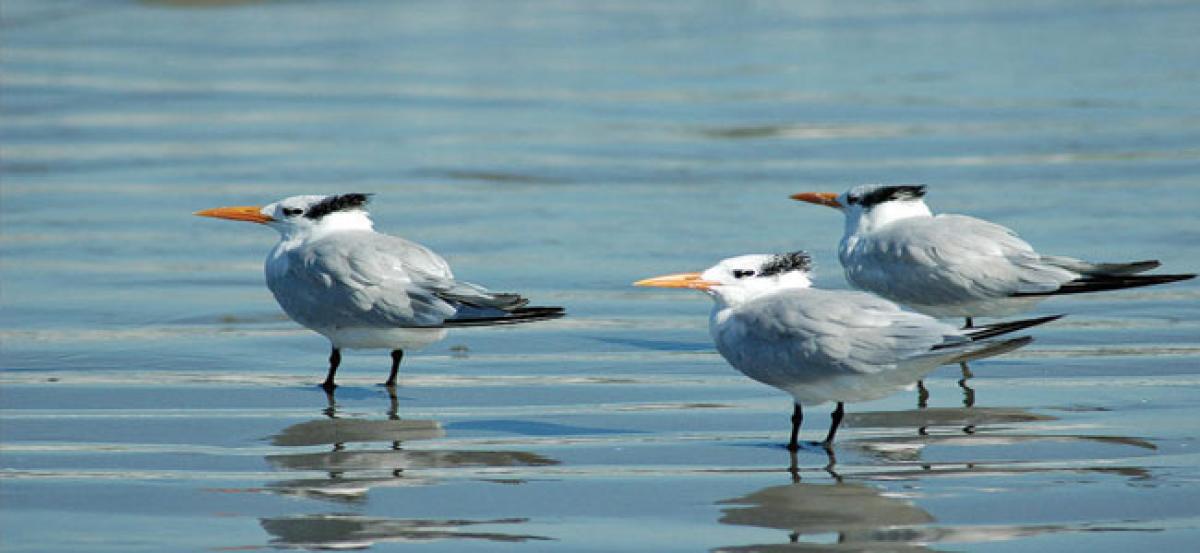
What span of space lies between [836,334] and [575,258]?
394cm

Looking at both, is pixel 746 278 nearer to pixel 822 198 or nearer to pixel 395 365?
pixel 395 365

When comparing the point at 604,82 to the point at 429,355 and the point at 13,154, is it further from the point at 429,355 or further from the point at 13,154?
the point at 429,355

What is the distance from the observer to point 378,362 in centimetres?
798

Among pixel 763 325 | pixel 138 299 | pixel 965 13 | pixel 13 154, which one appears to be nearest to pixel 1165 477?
pixel 763 325

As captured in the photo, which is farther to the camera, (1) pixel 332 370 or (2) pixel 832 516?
(1) pixel 332 370

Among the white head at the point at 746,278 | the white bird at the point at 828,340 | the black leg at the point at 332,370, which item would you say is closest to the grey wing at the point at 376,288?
the black leg at the point at 332,370

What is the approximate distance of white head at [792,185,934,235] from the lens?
7.98 m

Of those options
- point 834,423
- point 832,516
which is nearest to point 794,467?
point 834,423

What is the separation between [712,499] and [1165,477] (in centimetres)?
138

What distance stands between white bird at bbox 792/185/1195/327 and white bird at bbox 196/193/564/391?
1.72 meters

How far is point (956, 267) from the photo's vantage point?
745 cm

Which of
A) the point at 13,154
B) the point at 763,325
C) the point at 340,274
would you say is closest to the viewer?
the point at 763,325

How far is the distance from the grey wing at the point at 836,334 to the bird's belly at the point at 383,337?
1.53 metres

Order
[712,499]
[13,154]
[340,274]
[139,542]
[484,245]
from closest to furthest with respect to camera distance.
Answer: [139,542]
[712,499]
[340,274]
[484,245]
[13,154]
